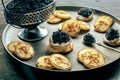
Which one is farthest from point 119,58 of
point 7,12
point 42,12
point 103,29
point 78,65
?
point 7,12

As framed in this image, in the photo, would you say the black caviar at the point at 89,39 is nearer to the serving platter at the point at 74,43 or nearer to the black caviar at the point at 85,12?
the serving platter at the point at 74,43

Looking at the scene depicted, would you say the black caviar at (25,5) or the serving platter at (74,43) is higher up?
the black caviar at (25,5)

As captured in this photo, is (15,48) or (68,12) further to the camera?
(68,12)

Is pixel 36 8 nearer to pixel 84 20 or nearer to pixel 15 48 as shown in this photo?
pixel 15 48

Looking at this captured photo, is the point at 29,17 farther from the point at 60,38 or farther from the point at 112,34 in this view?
the point at 112,34

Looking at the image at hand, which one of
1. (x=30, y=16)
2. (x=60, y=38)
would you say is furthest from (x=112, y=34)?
(x=30, y=16)

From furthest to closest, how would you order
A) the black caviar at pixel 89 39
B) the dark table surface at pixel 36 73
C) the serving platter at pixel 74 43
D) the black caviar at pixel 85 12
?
the black caviar at pixel 85 12 → the black caviar at pixel 89 39 → the serving platter at pixel 74 43 → the dark table surface at pixel 36 73

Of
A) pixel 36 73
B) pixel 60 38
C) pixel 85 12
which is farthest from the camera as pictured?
pixel 85 12

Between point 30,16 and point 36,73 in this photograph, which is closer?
point 36,73

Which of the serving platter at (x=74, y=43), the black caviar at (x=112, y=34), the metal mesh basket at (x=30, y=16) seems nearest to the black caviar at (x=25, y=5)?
the metal mesh basket at (x=30, y=16)
